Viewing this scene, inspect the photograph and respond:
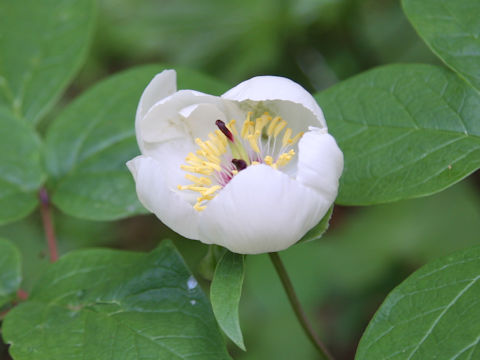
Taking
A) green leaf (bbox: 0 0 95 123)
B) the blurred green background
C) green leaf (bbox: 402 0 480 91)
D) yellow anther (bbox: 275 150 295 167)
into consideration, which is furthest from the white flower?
the blurred green background

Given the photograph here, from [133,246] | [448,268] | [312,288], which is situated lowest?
[133,246]

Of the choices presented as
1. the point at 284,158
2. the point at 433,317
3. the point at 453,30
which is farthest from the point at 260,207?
the point at 453,30

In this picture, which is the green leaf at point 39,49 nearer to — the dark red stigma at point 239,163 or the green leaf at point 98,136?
the green leaf at point 98,136

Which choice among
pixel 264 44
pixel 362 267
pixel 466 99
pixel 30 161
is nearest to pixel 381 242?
pixel 362 267

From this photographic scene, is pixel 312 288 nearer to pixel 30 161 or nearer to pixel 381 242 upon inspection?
pixel 381 242

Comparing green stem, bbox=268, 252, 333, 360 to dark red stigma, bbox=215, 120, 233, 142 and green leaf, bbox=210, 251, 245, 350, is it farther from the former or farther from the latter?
dark red stigma, bbox=215, 120, 233, 142
